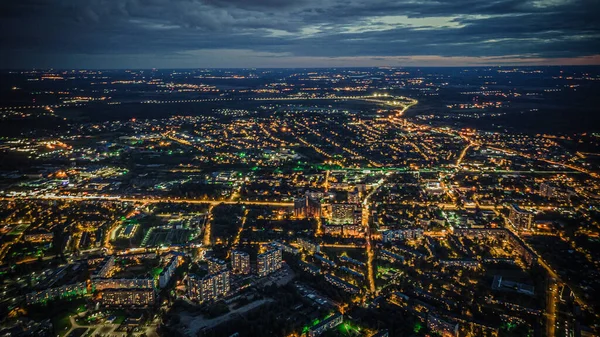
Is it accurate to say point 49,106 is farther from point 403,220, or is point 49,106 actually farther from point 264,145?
point 403,220

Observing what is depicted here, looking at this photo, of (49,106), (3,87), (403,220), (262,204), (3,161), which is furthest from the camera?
(3,87)

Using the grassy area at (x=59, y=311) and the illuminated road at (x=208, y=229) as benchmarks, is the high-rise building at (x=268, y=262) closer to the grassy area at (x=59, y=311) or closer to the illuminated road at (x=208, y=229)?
the illuminated road at (x=208, y=229)

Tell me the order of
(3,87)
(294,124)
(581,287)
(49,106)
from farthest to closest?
(3,87), (49,106), (294,124), (581,287)

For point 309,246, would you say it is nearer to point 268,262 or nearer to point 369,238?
point 268,262

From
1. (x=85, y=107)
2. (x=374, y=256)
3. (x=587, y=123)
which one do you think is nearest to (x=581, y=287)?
(x=374, y=256)

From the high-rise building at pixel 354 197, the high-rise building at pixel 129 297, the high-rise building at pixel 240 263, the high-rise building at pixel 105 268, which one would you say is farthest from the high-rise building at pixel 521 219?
the high-rise building at pixel 105 268

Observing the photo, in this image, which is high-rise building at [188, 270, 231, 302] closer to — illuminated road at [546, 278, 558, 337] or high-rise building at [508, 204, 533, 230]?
illuminated road at [546, 278, 558, 337]

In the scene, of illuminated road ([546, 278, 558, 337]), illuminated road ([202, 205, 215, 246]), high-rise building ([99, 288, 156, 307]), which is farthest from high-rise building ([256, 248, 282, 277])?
illuminated road ([546, 278, 558, 337])
